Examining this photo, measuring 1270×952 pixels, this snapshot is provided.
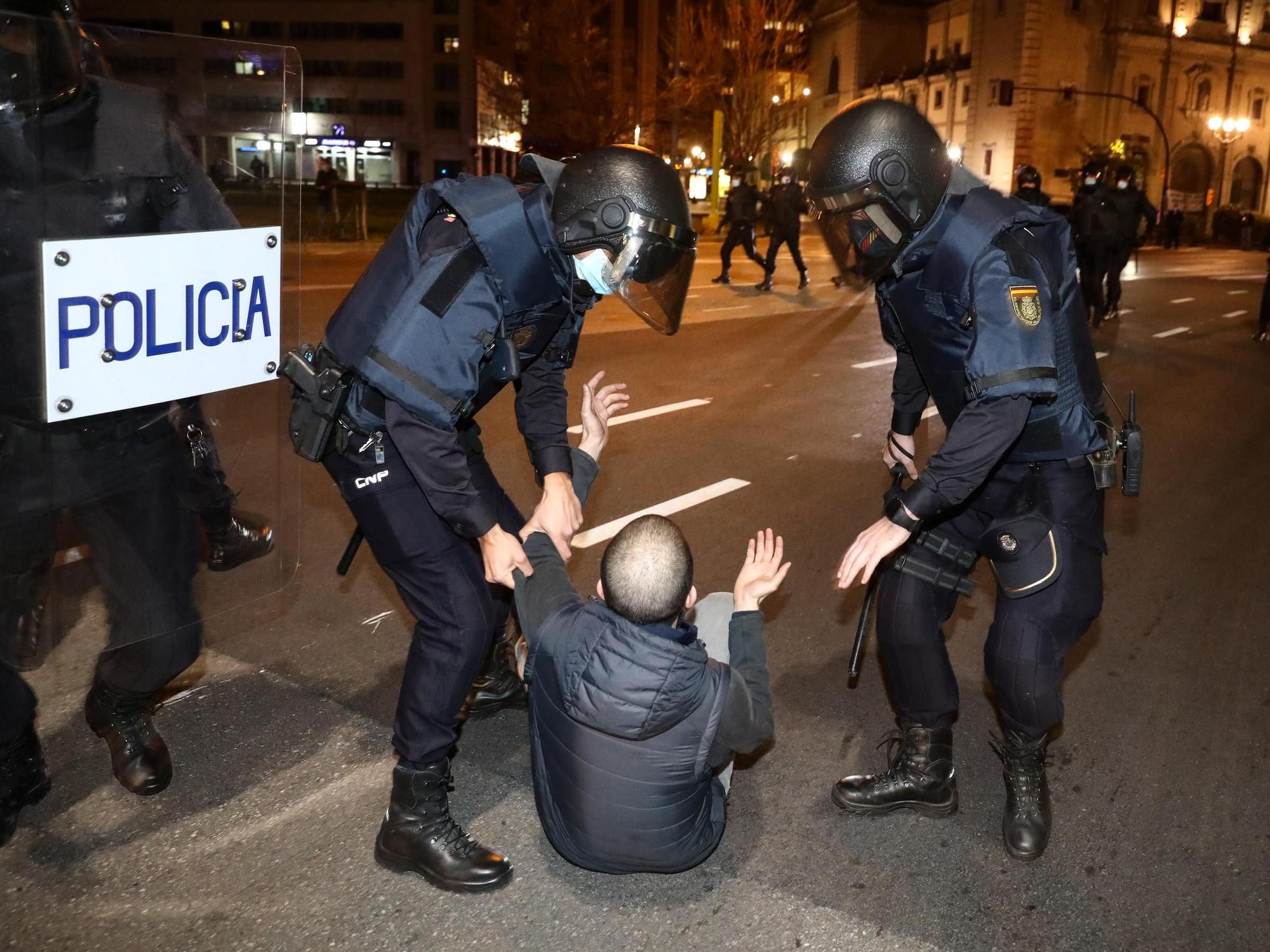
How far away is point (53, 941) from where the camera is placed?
2551mm

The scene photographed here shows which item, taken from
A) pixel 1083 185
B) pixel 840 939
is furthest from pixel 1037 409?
pixel 1083 185

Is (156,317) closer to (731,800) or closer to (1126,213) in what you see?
(731,800)

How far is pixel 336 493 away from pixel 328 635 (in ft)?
5.97

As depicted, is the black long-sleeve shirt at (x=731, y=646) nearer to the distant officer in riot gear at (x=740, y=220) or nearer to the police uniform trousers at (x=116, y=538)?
the police uniform trousers at (x=116, y=538)

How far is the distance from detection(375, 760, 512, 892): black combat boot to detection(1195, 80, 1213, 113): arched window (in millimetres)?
66652

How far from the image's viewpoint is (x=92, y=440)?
2.63 metres

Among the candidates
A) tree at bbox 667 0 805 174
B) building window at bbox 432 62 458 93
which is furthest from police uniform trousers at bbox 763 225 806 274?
building window at bbox 432 62 458 93

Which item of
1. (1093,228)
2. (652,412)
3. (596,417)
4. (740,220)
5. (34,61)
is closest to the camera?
(34,61)

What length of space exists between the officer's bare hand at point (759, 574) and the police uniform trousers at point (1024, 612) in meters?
0.53

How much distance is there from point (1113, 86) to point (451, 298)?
62218mm

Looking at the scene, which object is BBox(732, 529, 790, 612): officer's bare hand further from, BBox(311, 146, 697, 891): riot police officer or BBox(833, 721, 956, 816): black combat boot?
BBox(833, 721, 956, 816): black combat boot

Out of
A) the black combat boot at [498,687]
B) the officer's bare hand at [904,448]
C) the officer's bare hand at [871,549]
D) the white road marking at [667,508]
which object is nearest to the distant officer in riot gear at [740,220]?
the white road marking at [667,508]

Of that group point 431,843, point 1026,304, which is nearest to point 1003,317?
point 1026,304

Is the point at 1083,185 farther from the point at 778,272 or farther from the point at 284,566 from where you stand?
the point at 284,566
